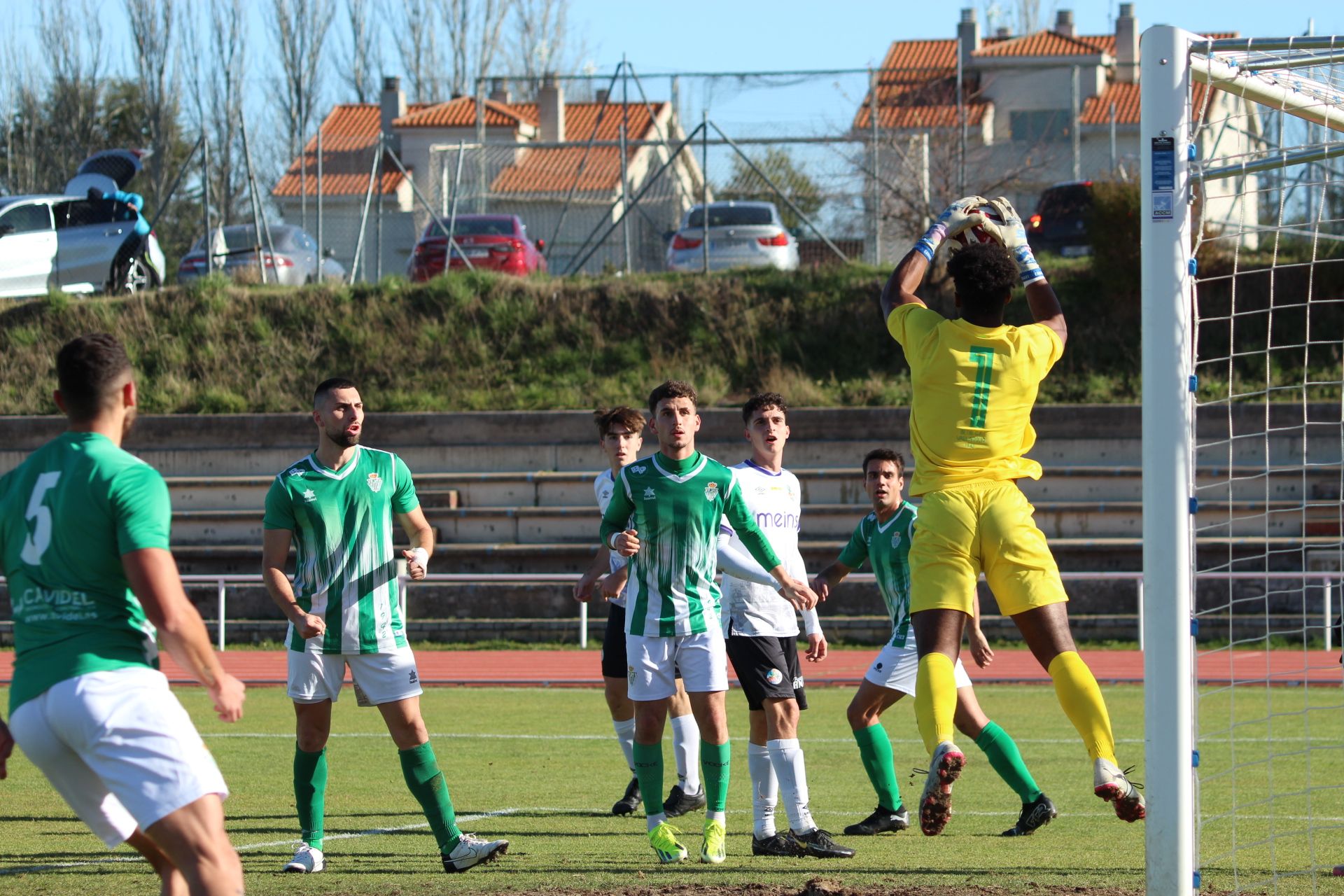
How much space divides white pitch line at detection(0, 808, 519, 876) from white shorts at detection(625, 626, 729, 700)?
170cm

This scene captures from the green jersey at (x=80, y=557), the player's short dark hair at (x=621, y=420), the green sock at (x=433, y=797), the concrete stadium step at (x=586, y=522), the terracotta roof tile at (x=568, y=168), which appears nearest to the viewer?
the green jersey at (x=80, y=557)

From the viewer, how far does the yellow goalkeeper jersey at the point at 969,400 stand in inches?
215

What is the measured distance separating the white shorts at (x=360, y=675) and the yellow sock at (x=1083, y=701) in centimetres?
283

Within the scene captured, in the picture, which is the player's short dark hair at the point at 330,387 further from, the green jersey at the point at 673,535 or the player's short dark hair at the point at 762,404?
the player's short dark hair at the point at 762,404

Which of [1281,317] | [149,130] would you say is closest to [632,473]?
[1281,317]

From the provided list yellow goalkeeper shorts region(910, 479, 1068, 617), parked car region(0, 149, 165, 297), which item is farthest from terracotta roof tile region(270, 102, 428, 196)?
yellow goalkeeper shorts region(910, 479, 1068, 617)

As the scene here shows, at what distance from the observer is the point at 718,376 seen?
952 inches

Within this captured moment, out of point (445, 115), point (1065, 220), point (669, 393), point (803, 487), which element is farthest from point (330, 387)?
point (445, 115)

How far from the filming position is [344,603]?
6691 millimetres

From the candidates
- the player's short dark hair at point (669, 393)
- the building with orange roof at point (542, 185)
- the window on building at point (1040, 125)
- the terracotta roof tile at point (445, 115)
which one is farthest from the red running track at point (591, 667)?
the terracotta roof tile at point (445, 115)

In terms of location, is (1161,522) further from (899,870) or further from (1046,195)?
(1046,195)

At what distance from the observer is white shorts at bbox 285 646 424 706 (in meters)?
6.69

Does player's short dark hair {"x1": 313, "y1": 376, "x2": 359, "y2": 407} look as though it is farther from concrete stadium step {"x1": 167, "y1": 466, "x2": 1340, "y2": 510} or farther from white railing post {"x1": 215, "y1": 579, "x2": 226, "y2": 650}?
concrete stadium step {"x1": 167, "y1": 466, "x2": 1340, "y2": 510}

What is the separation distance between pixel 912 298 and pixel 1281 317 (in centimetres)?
1989
